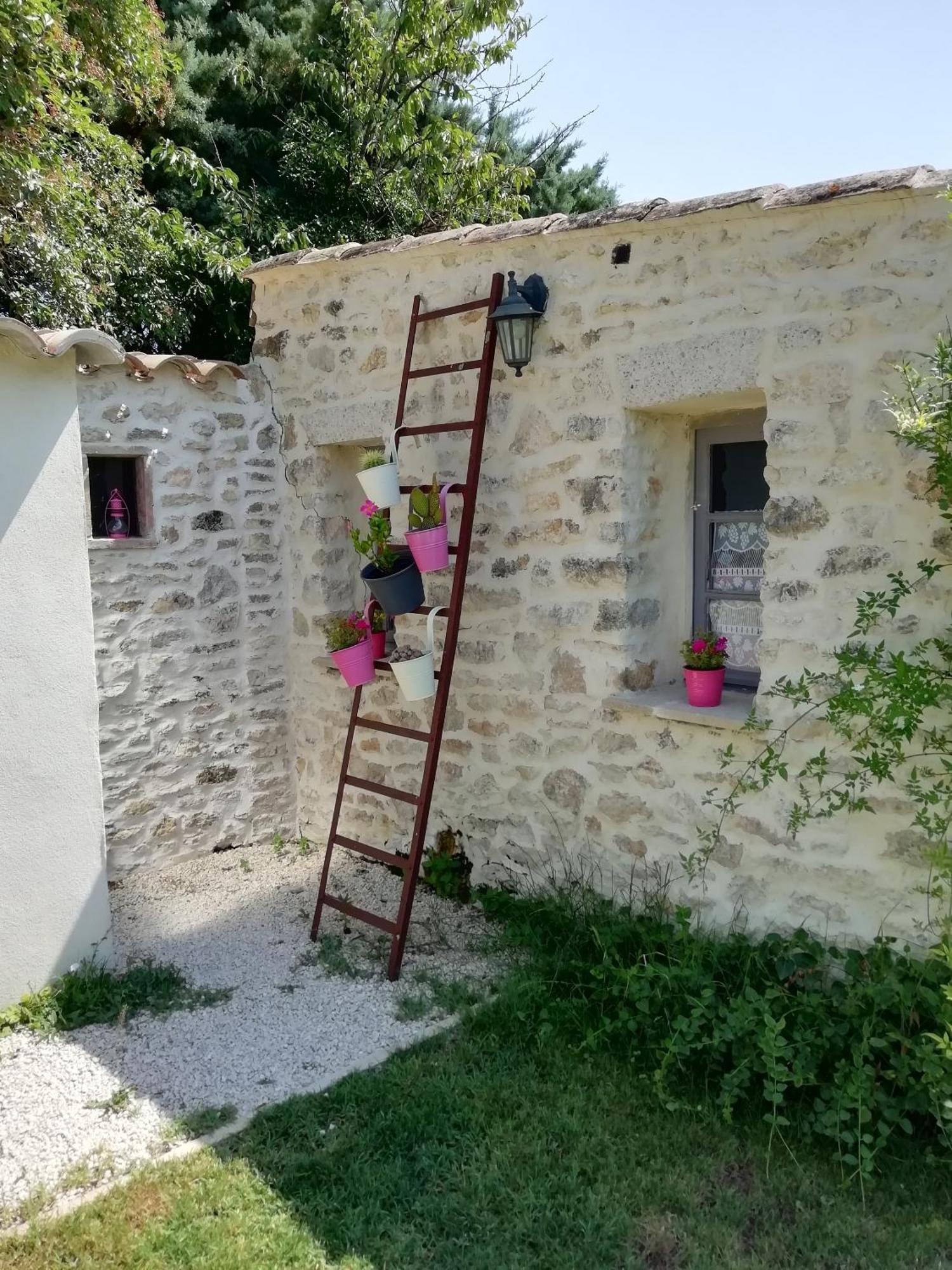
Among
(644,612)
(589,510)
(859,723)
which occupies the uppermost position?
(589,510)

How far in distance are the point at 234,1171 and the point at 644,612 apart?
239 centimetres

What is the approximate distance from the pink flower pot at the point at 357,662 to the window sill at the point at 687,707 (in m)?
1.13

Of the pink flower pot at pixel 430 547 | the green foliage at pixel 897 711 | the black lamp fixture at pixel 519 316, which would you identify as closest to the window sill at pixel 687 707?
the green foliage at pixel 897 711

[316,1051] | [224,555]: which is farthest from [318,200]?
[316,1051]

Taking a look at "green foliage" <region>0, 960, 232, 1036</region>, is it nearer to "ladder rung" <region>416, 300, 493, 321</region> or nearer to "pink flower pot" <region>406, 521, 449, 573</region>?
"pink flower pot" <region>406, 521, 449, 573</region>

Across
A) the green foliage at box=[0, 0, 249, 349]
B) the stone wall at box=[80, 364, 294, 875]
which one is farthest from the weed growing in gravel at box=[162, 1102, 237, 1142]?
the green foliage at box=[0, 0, 249, 349]

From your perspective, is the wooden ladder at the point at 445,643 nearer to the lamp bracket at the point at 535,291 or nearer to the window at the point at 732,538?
the lamp bracket at the point at 535,291

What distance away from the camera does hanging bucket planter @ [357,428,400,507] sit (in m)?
3.91

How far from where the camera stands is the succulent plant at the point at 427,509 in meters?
3.83

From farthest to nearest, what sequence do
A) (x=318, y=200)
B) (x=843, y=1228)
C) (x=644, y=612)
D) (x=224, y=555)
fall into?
(x=318, y=200) < (x=224, y=555) < (x=644, y=612) < (x=843, y=1228)

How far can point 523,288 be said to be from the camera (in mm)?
3855

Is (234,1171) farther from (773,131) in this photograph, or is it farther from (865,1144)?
(773,131)

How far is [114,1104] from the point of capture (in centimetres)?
300

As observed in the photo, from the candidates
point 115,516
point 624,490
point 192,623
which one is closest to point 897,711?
point 624,490
